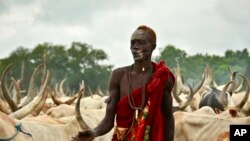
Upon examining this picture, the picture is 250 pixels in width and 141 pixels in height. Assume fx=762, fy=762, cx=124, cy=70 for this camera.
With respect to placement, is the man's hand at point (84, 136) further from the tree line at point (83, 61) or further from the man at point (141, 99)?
the tree line at point (83, 61)

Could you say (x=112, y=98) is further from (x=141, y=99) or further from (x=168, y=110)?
(x=168, y=110)

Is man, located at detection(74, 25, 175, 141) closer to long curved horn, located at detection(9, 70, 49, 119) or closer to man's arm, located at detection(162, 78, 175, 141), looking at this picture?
man's arm, located at detection(162, 78, 175, 141)

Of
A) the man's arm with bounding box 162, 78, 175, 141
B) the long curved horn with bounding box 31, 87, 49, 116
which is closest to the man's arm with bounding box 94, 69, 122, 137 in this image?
the man's arm with bounding box 162, 78, 175, 141

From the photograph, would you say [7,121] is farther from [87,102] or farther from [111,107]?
[87,102]

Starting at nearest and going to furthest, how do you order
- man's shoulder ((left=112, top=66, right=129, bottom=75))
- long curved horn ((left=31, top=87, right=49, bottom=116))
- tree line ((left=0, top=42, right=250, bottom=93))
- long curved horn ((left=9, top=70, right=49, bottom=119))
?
man's shoulder ((left=112, top=66, right=129, bottom=75)) → long curved horn ((left=9, top=70, right=49, bottom=119)) → long curved horn ((left=31, top=87, right=49, bottom=116)) → tree line ((left=0, top=42, right=250, bottom=93))

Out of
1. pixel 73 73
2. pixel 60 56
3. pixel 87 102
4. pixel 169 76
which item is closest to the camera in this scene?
pixel 169 76

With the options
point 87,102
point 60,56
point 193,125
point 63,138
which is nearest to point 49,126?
point 63,138

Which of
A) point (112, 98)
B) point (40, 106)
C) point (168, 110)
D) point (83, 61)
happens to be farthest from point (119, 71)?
point (83, 61)

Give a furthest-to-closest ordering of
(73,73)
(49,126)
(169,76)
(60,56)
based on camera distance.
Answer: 1. (60,56)
2. (73,73)
3. (49,126)
4. (169,76)

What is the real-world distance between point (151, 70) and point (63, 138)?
138 inches

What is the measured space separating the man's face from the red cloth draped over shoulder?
132 mm

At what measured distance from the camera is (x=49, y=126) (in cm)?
861

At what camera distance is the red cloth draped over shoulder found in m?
5.17

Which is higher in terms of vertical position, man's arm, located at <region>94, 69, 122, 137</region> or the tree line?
man's arm, located at <region>94, 69, 122, 137</region>
